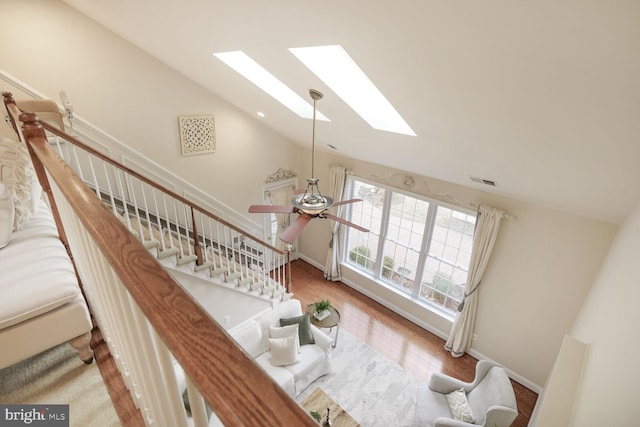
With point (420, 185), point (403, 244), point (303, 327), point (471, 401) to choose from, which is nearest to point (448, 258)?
point (403, 244)

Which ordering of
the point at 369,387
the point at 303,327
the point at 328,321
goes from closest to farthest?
the point at 369,387, the point at 303,327, the point at 328,321

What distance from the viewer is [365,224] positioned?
238 inches

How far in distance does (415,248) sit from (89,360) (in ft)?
15.6

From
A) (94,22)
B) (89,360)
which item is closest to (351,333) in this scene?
(89,360)

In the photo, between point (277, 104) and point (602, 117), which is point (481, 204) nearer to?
point (602, 117)

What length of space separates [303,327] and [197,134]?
3.41 metres

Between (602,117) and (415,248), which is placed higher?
(602,117)

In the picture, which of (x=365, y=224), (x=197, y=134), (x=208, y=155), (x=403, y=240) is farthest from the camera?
(x=365, y=224)

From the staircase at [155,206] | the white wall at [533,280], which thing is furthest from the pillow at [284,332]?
the white wall at [533,280]

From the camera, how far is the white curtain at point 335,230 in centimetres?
588

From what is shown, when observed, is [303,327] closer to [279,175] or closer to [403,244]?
[403,244]

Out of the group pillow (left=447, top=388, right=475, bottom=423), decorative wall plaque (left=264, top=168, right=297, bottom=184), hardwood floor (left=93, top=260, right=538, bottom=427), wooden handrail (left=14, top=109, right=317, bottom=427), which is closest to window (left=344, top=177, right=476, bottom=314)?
hardwood floor (left=93, top=260, right=538, bottom=427)

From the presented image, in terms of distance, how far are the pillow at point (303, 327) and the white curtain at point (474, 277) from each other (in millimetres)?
2272

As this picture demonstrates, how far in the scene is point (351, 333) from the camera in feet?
17.3
